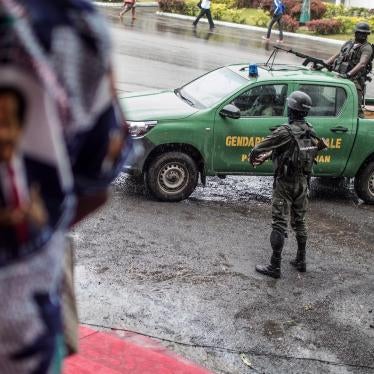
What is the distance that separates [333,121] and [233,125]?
140 cm

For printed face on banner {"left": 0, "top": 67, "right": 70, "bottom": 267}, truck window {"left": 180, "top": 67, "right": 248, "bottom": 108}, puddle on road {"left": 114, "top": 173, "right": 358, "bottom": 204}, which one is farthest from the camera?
puddle on road {"left": 114, "top": 173, "right": 358, "bottom": 204}

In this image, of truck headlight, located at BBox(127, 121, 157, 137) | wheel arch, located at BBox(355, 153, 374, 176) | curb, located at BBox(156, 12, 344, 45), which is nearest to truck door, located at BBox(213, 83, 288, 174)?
truck headlight, located at BBox(127, 121, 157, 137)

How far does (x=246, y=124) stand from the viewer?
910cm

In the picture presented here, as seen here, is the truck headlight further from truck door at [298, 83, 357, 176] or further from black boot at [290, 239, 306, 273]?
black boot at [290, 239, 306, 273]

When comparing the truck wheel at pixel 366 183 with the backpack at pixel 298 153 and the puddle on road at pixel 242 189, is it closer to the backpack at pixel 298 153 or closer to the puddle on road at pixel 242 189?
the puddle on road at pixel 242 189

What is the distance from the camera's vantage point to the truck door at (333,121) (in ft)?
31.0

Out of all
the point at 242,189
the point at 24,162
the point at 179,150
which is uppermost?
the point at 24,162

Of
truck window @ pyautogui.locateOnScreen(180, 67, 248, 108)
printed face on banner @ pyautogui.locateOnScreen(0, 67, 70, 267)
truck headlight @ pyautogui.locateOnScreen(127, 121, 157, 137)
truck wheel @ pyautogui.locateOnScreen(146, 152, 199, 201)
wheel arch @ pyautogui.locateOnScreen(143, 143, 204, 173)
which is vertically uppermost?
printed face on banner @ pyautogui.locateOnScreen(0, 67, 70, 267)

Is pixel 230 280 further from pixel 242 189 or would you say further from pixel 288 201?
pixel 242 189

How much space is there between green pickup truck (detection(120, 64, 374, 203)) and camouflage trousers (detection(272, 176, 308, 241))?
6.57 ft

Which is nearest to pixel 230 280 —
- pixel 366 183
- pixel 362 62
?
pixel 366 183

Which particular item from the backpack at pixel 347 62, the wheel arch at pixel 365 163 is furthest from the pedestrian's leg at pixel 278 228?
the backpack at pixel 347 62

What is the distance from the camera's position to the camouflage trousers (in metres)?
7.08

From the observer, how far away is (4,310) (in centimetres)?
146
